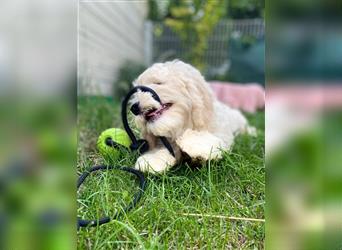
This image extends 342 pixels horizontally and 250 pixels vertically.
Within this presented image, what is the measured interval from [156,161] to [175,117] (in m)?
0.19

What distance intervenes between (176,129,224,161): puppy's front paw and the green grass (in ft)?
0.12

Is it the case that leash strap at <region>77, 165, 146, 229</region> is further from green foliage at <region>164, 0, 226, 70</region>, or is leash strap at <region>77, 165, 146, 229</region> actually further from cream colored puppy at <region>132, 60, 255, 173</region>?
green foliage at <region>164, 0, 226, 70</region>

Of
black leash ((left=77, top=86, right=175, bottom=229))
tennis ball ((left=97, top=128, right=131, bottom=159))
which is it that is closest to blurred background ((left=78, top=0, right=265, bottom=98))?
tennis ball ((left=97, top=128, right=131, bottom=159))

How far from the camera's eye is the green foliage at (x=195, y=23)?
296 inches

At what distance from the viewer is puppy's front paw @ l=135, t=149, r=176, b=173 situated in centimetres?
145

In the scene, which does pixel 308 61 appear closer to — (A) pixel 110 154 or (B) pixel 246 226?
(B) pixel 246 226

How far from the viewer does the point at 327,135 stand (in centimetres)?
68

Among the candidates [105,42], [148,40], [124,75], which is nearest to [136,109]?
[105,42]

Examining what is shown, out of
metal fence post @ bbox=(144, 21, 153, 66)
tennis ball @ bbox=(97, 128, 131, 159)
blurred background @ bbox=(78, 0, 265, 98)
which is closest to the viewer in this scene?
tennis ball @ bbox=(97, 128, 131, 159)

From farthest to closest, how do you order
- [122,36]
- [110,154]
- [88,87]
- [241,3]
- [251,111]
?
1. [241,3]
2. [122,36]
3. [251,111]
4. [88,87]
5. [110,154]

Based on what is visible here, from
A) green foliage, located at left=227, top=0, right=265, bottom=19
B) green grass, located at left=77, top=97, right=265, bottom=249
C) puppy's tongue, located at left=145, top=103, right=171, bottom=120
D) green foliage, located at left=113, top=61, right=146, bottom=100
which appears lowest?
green foliage, located at left=113, top=61, right=146, bottom=100

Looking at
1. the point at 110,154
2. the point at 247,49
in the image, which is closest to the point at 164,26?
the point at 247,49

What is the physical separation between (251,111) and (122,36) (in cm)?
279

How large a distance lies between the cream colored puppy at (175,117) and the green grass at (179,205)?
5cm
